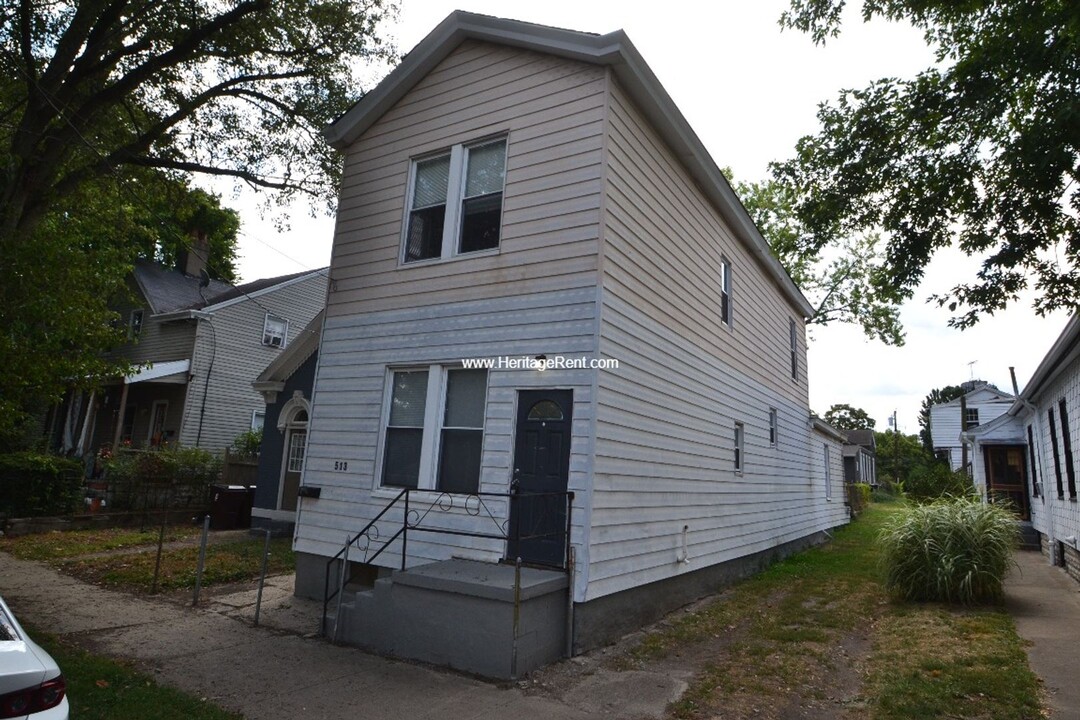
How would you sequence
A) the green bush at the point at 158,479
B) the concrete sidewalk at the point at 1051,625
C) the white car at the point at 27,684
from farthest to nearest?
the green bush at the point at 158,479 < the concrete sidewalk at the point at 1051,625 < the white car at the point at 27,684

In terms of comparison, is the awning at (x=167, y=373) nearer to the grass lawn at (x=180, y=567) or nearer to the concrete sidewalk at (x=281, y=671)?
the grass lawn at (x=180, y=567)

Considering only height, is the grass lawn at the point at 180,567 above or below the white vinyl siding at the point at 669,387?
below

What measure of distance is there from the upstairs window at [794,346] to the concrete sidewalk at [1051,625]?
20.2ft

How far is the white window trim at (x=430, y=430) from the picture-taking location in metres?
8.05

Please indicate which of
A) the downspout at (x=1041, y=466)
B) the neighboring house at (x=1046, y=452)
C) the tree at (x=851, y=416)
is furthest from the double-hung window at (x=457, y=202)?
the tree at (x=851, y=416)

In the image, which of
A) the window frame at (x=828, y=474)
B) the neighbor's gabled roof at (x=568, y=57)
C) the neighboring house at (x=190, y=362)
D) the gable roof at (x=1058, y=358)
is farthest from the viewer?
the neighboring house at (x=190, y=362)

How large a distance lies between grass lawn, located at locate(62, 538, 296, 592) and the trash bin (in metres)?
2.94

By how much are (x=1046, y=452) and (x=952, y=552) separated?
7.23 metres

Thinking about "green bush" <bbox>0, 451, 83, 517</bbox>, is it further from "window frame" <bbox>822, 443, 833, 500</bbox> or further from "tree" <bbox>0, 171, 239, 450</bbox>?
"window frame" <bbox>822, 443, 833, 500</bbox>

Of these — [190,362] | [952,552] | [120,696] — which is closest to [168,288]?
[190,362]

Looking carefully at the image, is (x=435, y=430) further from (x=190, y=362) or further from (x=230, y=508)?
(x=190, y=362)

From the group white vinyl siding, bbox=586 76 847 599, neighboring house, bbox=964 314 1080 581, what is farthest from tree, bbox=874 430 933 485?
white vinyl siding, bbox=586 76 847 599

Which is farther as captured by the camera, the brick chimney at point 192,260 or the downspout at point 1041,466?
the brick chimney at point 192,260

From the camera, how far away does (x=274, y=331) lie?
77.8 ft
